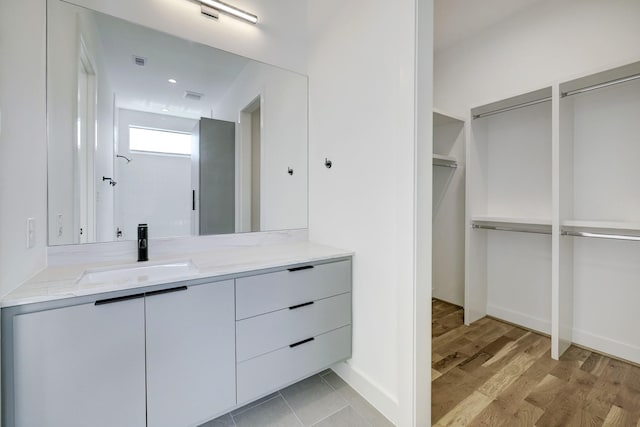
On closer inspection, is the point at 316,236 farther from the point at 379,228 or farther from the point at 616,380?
the point at 616,380

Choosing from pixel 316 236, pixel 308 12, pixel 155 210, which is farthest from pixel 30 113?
pixel 308 12

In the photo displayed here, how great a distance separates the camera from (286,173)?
7.40 ft

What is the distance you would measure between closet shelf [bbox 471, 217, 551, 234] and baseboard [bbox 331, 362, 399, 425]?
177 centimetres

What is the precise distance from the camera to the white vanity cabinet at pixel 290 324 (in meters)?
1.42

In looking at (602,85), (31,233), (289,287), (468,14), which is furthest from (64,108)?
(602,85)

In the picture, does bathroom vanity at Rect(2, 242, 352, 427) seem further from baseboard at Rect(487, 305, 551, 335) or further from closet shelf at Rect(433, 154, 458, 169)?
baseboard at Rect(487, 305, 551, 335)

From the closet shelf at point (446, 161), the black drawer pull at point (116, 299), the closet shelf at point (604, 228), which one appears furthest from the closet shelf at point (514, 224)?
the black drawer pull at point (116, 299)

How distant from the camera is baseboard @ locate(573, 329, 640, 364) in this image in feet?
6.38

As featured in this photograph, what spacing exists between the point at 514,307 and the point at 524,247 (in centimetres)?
60

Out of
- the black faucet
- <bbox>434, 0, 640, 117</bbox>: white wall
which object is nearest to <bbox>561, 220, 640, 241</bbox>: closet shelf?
<bbox>434, 0, 640, 117</bbox>: white wall

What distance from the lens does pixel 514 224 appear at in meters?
2.54

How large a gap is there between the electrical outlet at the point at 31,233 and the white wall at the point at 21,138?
0.02 meters

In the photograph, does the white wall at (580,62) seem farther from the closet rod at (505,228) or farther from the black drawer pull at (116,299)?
the black drawer pull at (116,299)

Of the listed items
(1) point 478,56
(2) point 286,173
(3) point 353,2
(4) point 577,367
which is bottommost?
(4) point 577,367
